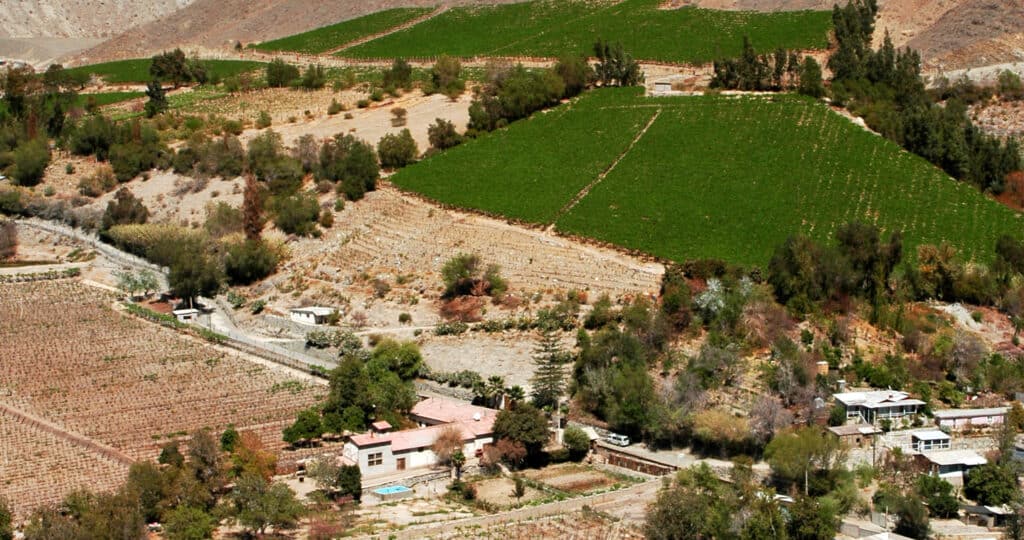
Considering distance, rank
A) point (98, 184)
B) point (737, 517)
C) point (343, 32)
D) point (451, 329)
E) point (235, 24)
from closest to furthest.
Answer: point (737, 517) < point (451, 329) < point (98, 184) < point (343, 32) < point (235, 24)

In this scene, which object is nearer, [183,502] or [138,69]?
[183,502]

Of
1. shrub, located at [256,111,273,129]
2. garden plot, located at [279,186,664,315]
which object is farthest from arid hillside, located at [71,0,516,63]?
garden plot, located at [279,186,664,315]

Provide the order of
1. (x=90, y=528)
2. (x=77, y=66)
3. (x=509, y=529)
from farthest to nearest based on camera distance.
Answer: (x=77, y=66) < (x=509, y=529) < (x=90, y=528)

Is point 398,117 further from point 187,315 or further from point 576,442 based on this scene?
point 576,442

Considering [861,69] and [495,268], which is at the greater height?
[861,69]

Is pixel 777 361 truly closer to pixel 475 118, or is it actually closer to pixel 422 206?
pixel 422 206

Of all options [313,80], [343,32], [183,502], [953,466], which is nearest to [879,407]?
[953,466]

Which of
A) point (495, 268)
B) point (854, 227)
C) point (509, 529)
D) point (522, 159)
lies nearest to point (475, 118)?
point (522, 159)
